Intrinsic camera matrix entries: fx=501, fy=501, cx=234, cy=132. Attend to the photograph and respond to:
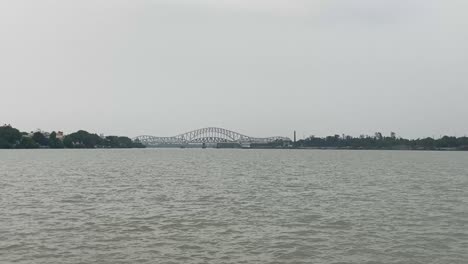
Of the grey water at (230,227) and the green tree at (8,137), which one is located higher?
the green tree at (8,137)

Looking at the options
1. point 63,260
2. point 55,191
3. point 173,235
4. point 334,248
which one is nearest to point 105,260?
point 63,260

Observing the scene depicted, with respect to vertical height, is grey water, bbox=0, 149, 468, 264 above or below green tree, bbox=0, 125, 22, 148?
below

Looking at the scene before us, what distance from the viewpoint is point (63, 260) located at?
45.3 feet

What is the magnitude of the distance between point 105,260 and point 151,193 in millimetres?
19334

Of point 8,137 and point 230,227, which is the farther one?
point 8,137

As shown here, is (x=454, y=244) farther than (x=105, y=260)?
Yes

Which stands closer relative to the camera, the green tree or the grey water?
the grey water

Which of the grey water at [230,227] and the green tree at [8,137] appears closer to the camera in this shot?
the grey water at [230,227]

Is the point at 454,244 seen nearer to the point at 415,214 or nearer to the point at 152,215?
the point at 415,214

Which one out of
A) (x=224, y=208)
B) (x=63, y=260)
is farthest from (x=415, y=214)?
(x=63, y=260)

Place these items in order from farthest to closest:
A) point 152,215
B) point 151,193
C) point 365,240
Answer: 1. point 151,193
2. point 152,215
3. point 365,240

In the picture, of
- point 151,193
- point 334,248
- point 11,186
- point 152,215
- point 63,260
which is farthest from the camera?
point 11,186

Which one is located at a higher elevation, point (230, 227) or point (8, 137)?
point (8, 137)

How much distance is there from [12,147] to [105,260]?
7704 inches
